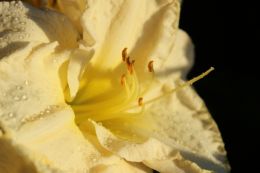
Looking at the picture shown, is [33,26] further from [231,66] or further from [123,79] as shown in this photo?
[231,66]

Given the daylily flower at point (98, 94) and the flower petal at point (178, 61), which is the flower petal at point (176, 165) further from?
the flower petal at point (178, 61)

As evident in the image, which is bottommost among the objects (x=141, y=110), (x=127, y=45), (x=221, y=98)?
(x=221, y=98)

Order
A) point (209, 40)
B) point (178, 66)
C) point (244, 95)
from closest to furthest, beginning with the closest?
1. point (178, 66)
2. point (244, 95)
3. point (209, 40)

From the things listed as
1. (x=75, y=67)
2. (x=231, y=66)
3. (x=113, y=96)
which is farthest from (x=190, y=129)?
(x=231, y=66)

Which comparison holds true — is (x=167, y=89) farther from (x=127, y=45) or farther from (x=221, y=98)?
(x=221, y=98)

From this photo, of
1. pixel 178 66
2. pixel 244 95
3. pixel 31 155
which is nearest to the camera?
pixel 31 155

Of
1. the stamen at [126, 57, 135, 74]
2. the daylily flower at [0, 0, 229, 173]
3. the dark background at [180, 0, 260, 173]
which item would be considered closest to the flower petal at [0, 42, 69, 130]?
the daylily flower at [0, 0, 229, 173]

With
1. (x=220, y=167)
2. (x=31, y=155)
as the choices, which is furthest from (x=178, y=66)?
(x=31, y=155)
